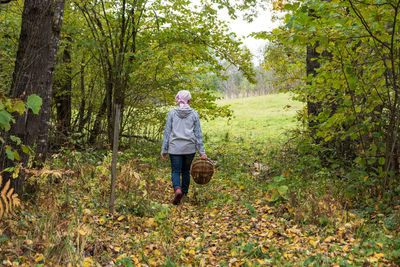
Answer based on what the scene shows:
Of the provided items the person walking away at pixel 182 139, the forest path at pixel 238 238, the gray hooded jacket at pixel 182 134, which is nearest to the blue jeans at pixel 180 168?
the person walking away at pixel 182 139

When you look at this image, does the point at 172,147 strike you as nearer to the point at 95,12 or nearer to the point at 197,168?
the point at 197,168

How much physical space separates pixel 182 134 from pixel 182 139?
94 mm

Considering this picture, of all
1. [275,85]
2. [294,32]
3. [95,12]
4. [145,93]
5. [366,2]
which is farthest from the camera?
[275,85]

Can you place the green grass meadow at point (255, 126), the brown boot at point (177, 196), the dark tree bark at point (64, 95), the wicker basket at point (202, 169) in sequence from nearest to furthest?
the brown boot at point (177, 196) → the wicker basket at point (202, 169) → the dark tree bark at point (64, 95) → the green grass meadow at point (255, 126)

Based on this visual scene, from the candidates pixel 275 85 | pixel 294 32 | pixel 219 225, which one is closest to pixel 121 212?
pixel 219 225

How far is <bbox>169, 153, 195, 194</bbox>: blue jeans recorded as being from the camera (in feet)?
18.7

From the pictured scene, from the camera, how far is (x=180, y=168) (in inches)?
230

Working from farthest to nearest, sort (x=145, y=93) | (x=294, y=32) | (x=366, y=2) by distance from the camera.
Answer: (x=145, y=93) → (x=294, y=32) → (x=366, y=2)

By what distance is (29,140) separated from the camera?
4.09 meters

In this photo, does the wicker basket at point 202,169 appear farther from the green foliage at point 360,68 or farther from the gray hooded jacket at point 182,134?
the green foliage at point 360,68

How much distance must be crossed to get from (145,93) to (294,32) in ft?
17.6

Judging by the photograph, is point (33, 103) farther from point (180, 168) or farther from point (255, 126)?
point (255, 126)

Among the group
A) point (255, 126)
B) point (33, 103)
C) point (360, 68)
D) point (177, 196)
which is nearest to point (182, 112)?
point (177, 196)

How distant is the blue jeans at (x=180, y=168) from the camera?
5.70 meters
